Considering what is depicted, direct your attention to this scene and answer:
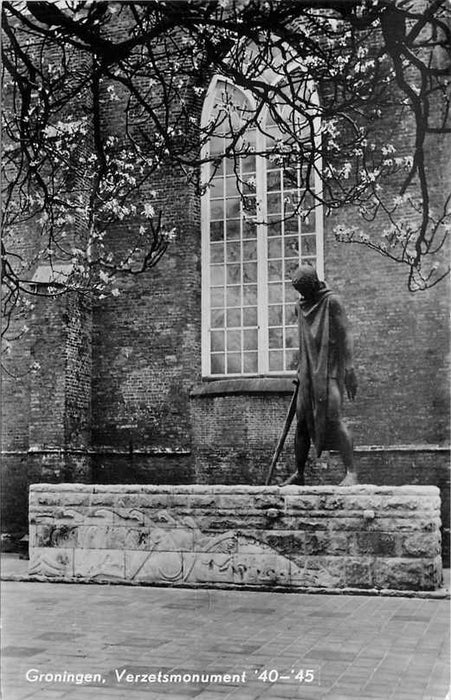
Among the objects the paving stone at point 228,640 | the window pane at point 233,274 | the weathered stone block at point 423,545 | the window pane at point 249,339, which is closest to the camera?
the paving stone at point 228,640

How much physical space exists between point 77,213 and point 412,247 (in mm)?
4752

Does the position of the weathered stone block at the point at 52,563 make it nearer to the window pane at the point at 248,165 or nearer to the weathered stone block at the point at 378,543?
the weathered stone block at the point at 378,543

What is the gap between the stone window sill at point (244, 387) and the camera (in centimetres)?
1252

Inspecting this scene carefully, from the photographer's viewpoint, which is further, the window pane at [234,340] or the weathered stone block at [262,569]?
the window pane at [234,340]

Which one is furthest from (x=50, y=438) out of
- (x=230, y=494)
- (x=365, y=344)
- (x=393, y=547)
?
(x=393, y=547)

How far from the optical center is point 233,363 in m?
12.6

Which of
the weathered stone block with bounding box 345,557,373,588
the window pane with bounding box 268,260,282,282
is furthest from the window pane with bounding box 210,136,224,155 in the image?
the weathered stone block with bounding box 345,557,373,588

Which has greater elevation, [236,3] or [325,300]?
[236,3]

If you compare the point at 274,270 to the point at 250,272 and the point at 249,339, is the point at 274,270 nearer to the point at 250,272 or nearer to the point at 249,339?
the point at 250,272

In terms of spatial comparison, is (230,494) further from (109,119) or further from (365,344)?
(109,119)

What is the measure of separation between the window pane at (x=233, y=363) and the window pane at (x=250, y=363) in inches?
3.5

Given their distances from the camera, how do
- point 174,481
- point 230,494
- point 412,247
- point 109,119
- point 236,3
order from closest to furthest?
point 236,3
point 230,494
point 109,119
point 412,247
point 174,481

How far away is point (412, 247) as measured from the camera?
39.1 feet

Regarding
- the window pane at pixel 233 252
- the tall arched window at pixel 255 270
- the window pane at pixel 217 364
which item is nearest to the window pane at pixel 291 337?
the tall arched window at pixel 255 270
